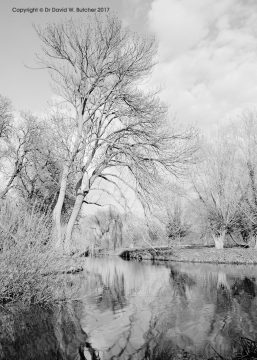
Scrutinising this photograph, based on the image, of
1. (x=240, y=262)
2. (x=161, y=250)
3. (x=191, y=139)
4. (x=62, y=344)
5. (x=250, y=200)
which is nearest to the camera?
(x=62, y=344)

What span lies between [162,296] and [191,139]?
27.2 feet

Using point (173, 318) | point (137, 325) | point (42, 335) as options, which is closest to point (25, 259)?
point (42, 335)

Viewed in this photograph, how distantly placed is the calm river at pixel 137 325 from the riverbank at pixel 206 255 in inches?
423

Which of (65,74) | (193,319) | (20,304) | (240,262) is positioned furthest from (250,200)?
(20,304)

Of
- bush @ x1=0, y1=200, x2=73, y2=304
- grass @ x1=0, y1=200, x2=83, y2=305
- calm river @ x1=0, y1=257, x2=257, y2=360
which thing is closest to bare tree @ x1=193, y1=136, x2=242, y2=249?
calm river @ x1=0, y1=257, x2=257, y2=360

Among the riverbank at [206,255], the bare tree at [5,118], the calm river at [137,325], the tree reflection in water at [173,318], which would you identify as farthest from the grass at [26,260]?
the bare tree at [5,118]

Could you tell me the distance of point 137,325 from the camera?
9.06 metres

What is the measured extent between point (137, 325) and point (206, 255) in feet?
64.3

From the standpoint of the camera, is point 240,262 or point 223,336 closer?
point 223,336

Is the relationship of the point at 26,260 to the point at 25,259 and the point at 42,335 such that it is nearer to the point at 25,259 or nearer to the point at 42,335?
the point at 25,259

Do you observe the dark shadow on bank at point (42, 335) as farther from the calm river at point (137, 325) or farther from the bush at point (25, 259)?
the bush at point (25, 259)

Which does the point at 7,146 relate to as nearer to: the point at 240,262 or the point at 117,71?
the point at 117,71

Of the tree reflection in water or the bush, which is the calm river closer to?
the tree reflection in water

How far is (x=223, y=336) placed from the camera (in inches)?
311
